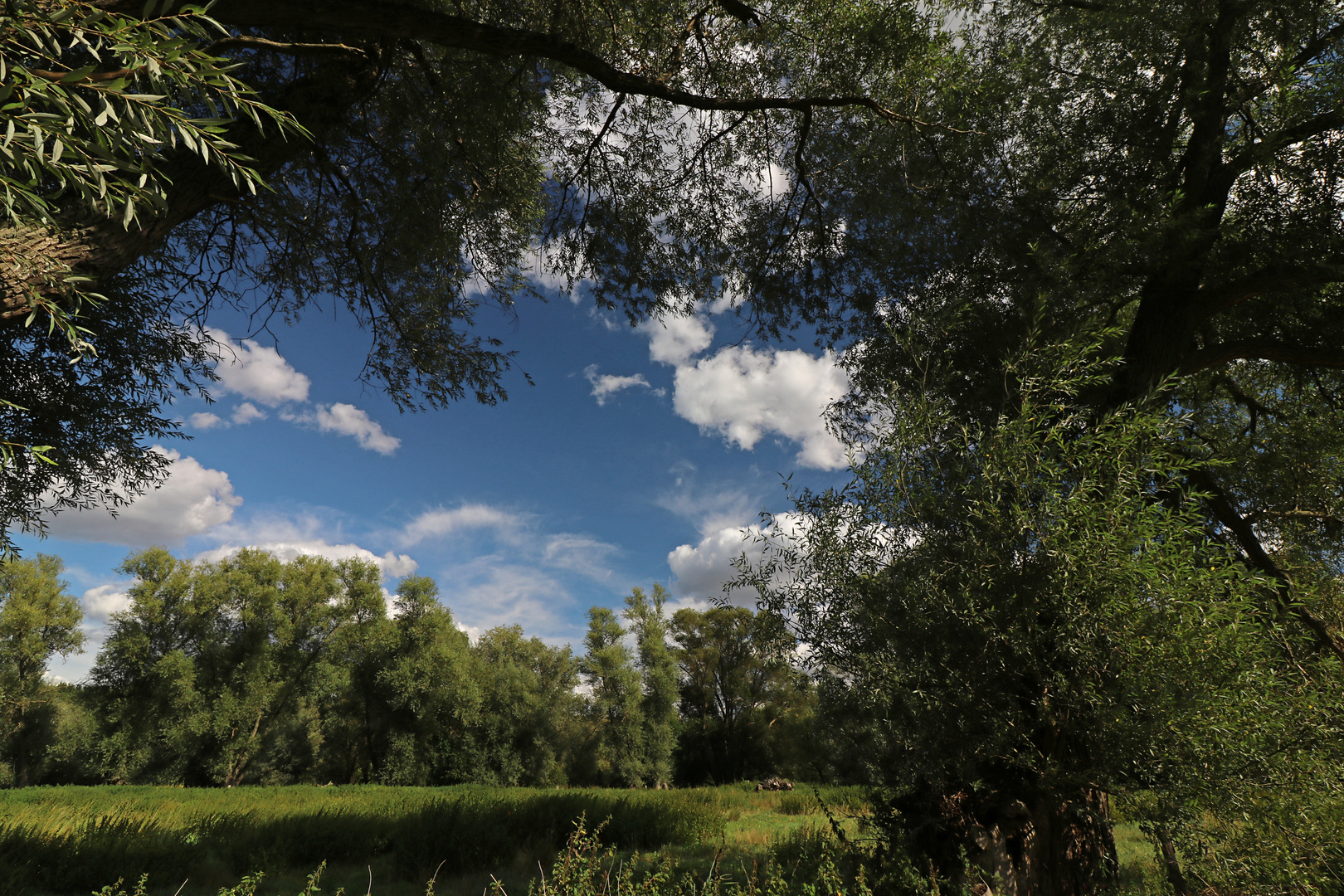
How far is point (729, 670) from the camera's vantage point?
118 feet

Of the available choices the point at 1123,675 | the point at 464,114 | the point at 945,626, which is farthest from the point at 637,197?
the point at 1123,675

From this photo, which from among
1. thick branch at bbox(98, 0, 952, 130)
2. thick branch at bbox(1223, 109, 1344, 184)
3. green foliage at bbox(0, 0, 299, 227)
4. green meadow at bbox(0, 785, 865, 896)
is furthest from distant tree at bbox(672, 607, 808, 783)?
green foliage at bbox(0, 0, 299, 227)

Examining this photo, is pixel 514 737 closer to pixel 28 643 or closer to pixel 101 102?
pixel 28 643

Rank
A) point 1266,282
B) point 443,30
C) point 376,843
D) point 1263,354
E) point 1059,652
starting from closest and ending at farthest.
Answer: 1. point 1059,652
2. point 443,30
3. point 1266,282
4. point 1263,354
5. point 376,843

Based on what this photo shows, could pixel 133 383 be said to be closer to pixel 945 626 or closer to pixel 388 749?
pixel 945 626

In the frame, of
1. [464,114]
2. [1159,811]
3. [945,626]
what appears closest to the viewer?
[1159,811]

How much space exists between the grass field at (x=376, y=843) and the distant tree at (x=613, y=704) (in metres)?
19.4

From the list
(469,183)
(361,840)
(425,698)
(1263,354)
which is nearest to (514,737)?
(425,698)

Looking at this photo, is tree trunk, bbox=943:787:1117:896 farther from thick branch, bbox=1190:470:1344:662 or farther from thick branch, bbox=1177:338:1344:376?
thick branch, bbox=1177:338:1344:376

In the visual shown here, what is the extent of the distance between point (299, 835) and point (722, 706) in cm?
3108

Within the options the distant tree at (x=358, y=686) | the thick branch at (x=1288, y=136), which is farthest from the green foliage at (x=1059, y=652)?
the distant tree at (x=358, y=686)

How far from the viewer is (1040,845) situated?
452 centimetres

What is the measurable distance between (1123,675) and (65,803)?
22.4 meters

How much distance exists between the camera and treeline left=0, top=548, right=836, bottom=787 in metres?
28.2
